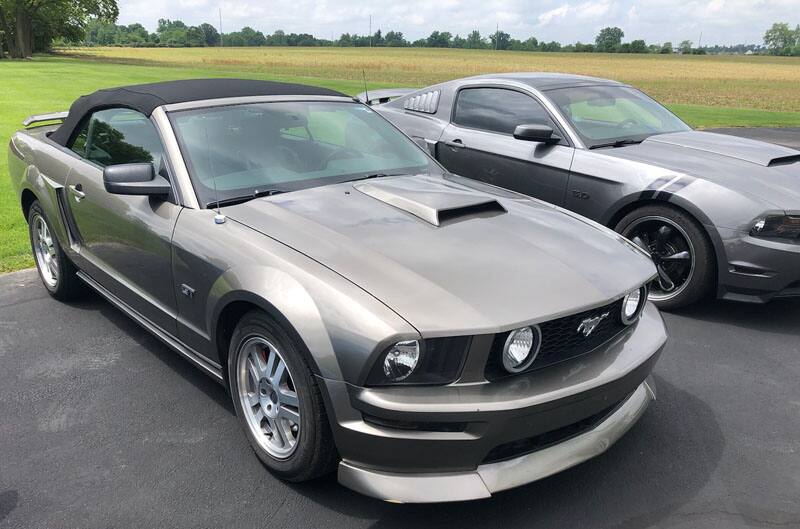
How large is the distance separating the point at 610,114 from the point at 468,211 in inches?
129

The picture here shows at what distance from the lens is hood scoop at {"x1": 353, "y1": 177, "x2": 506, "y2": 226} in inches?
116

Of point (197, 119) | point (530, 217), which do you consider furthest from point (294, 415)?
point (197, 119)

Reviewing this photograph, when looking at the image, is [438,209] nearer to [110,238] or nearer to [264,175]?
[264,175]

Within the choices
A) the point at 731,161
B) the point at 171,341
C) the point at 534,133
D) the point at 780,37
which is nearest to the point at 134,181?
the point at 171,341

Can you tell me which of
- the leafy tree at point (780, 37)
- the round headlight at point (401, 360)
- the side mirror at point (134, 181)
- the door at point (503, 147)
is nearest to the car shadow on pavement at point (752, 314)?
the door at point (503, 147)

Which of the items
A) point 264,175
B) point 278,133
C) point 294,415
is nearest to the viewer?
point 294,415

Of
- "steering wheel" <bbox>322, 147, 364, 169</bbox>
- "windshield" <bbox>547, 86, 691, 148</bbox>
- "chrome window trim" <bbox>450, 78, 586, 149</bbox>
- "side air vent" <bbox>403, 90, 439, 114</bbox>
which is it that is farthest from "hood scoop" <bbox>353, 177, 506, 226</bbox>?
"side air vent" <bbox>403, 90, 439, 114</bbox>

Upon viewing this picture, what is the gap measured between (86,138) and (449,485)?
3.29 meters

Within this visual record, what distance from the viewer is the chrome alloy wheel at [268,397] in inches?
102

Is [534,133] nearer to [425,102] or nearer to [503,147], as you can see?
[503,147]

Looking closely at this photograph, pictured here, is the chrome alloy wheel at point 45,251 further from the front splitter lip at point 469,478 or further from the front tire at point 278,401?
the front splitter lip at point 469,478

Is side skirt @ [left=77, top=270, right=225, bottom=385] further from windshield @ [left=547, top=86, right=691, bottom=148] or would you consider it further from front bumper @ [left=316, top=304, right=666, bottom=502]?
windshield @ [left=547, top=86, right=691, bottom=148]

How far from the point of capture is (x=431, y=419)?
215 centimetres

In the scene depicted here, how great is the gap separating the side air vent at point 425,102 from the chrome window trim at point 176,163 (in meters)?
3.66
